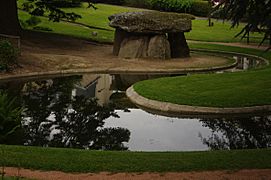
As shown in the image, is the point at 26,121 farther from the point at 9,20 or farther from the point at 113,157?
the point at 9,20

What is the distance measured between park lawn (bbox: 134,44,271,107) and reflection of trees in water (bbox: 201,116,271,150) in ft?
2.25

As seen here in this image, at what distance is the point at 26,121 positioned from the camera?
11680 millimetres

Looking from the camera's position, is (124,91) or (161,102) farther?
(124,91)

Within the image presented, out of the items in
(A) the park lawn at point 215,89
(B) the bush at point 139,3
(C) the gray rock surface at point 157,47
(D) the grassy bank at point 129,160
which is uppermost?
(D) the grassy bank at point 129,160

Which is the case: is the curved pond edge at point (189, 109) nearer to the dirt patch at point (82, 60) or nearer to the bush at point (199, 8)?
the dirt patch at point (82, 60)

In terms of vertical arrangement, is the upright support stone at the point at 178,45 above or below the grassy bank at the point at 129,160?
below

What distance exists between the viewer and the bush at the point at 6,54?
16484mm

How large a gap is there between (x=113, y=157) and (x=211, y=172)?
1.72 metres

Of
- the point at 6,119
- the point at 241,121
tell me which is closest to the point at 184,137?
the point at 241,121

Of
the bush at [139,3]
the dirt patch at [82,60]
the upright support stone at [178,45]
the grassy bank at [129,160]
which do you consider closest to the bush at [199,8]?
the bush at [139,3]

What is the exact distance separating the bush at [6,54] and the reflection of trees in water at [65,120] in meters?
1.23

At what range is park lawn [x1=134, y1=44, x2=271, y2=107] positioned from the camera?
1298 centimetres

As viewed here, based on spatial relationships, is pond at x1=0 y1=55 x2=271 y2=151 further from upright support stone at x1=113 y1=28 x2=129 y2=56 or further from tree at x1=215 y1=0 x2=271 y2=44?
upright support stone at x1=113 y1=28 x2=129 y2=56

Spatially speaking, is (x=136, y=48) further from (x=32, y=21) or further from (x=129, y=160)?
(x=129, y=160)
